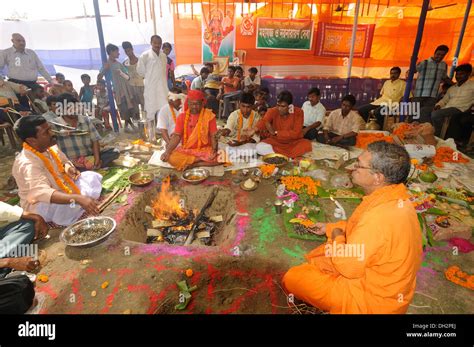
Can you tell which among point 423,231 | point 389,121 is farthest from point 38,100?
point 389,121

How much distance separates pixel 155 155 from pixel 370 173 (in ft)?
17.7

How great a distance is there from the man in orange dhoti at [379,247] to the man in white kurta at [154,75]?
7.19 metres

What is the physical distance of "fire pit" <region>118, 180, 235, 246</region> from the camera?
4582 millimetres

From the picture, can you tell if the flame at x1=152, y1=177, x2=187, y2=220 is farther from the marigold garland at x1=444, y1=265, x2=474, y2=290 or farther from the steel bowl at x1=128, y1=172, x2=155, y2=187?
the marigold garland at x1=444, y1=265, x2=474, y2=290

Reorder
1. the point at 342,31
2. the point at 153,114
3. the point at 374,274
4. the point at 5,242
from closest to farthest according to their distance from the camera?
the point at 374,274, the point at 5,242, the point at 153,114, the point at 342,31

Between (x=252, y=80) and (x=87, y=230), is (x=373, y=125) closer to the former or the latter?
(x=252, y=80)

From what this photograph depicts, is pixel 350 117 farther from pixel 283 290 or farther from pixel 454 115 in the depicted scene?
pixel 283 290

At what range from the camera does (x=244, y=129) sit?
736 cm

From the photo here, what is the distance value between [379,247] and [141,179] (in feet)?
14.8

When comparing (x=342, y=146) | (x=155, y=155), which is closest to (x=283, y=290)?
(x=155, y=155)

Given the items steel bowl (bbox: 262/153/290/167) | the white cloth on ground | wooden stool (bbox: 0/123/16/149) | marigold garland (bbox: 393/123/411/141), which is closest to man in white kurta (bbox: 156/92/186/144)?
the white cloth on ground

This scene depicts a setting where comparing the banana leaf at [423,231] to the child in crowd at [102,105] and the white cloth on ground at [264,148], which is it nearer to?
the white cloth on ground at [264,148]

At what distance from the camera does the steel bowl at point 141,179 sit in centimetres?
522
